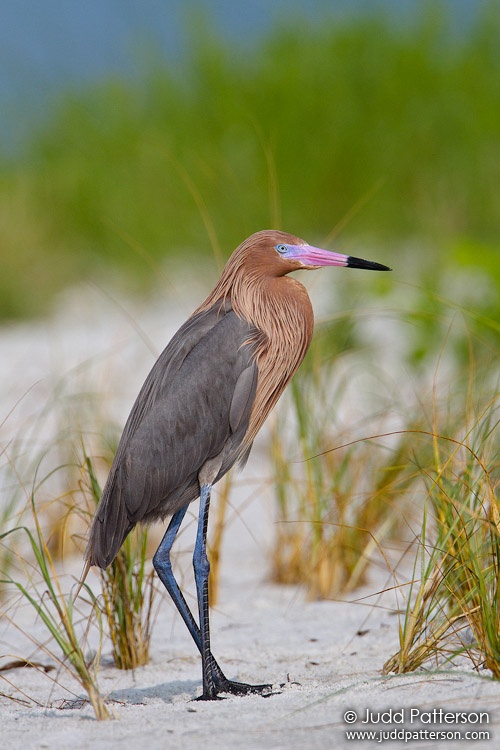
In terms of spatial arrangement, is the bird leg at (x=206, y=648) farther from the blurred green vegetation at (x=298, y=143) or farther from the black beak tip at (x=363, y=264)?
the blurred green vegetation at (x=298, y=143)

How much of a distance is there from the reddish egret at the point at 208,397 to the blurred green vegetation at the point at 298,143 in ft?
24.8

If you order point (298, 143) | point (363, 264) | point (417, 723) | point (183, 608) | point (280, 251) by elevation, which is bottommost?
point (417, 723)

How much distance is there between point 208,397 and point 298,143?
891 cm

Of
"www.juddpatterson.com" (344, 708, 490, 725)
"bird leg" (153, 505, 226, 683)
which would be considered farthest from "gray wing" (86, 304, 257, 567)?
"www.juddpatterson.com" (344, 708, 490, 725)

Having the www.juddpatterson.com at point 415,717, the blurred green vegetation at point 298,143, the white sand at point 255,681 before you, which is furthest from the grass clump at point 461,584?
the blurred green vegetation at point 298,143

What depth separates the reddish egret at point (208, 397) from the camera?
11.5 feet

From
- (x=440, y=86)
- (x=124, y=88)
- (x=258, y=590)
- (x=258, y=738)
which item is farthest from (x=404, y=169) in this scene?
(x=258, y=738)

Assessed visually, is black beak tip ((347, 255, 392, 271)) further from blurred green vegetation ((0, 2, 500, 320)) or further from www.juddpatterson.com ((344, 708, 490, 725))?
blurred green vegetation ((0, 2, 500, 320))

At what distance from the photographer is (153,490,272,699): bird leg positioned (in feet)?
11.1

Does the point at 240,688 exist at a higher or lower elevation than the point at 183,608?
lower

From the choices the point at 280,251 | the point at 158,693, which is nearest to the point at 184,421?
the point at 280,251

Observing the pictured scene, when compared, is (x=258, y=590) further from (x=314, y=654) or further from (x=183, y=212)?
(x=183, y=212)

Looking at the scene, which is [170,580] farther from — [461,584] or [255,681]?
[461,584]

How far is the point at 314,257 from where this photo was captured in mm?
3566
